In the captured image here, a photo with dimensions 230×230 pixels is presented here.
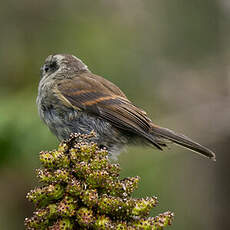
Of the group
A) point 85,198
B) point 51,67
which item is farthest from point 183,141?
point 85,198

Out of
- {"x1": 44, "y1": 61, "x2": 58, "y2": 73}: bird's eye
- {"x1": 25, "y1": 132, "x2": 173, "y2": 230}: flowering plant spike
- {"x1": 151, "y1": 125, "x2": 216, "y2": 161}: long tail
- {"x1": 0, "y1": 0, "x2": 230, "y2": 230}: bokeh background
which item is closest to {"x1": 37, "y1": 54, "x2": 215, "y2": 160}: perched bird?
{"x1": 151, "y1": 125, "x2": 216, "y2": 161}: long tail

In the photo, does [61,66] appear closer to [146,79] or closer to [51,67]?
[51,67]

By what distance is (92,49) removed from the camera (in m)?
8.05

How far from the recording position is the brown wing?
519cm

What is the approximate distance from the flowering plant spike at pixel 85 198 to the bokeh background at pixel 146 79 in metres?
2.89

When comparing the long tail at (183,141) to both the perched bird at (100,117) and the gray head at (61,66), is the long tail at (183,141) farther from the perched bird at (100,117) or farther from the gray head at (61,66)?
the gray head at (61,66)

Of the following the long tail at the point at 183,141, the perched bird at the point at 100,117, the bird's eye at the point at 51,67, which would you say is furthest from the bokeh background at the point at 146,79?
the long tail at the point at 183,141

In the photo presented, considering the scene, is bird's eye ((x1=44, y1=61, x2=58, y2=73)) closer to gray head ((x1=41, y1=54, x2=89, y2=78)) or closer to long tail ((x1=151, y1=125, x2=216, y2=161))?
gray head ((x1=41, y1=54, x2=89, y2=78))

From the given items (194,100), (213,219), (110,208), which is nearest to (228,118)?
(194,100)

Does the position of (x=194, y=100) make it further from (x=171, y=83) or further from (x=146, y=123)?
(x=146, y=123)

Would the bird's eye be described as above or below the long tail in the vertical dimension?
above

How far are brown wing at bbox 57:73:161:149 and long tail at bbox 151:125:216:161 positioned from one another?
11 cm

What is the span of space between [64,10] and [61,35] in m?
0.42

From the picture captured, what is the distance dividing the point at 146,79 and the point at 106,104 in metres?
3.80
